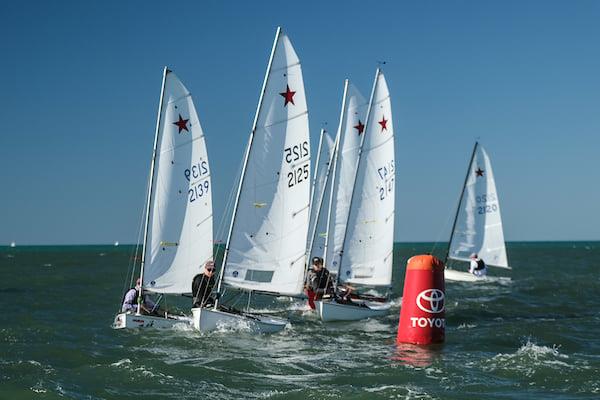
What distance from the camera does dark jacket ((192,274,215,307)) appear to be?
62.7 feet

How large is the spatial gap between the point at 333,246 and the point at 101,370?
15260mm

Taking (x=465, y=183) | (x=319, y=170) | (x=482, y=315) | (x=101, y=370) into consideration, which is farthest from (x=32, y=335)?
(x=465, y=183)

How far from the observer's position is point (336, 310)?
22875mm

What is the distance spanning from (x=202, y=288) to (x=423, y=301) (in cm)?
598

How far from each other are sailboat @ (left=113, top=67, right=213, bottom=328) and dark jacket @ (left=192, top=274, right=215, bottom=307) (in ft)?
3.66

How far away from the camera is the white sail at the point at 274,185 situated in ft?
63.9

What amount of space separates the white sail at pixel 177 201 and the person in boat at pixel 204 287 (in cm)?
116

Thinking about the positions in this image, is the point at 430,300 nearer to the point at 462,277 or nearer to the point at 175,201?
the point at 175,201

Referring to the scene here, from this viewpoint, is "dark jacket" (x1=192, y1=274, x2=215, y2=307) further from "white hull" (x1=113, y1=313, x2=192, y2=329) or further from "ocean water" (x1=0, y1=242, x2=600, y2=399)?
"ocean water" (x1=0, y1=242, x2=600, y2=399)

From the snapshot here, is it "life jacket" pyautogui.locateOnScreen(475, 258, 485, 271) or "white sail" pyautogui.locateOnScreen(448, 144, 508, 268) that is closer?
"life jacket" pyautogui.locateOnScreen(475, 258, 485, 271)

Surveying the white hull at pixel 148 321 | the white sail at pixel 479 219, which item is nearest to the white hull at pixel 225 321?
the white hull at pixel 148 321

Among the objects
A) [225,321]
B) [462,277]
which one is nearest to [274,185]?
[225,321]

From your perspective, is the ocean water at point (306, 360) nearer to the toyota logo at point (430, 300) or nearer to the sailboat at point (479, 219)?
the toyota logo at point (430, 300)

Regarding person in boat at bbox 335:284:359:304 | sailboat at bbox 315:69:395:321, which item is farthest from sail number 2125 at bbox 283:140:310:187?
sailboat at bbox 315:69:395:321
